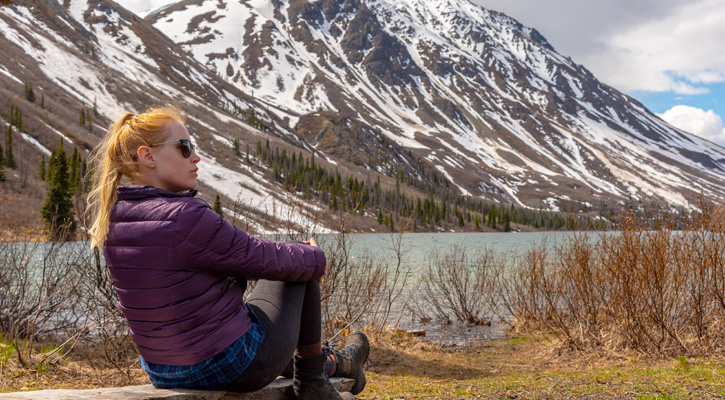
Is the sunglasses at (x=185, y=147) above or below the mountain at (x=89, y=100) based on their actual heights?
below

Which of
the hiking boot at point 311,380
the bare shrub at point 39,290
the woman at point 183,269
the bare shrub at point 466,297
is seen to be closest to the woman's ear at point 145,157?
the woman at point 183,269

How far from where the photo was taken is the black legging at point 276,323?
2.80 meters

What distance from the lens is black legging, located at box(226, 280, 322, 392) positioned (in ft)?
9.20

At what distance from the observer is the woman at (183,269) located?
8.24ft

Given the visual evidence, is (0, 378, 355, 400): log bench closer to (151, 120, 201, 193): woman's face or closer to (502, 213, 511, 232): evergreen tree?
(151, 120, 201, 193): woman's face

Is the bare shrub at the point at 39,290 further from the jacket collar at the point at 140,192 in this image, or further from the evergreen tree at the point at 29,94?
the evergreen tree at the point at 29,94

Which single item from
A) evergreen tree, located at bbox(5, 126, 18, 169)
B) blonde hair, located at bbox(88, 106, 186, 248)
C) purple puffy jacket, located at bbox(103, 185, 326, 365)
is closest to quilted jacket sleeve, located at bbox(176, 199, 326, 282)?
purple puffy jacket, located at bbox(103, 185, 326, 365)

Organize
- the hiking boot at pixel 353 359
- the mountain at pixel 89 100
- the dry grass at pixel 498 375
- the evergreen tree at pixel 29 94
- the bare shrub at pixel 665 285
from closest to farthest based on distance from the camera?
the hiking boot at pixel 353 359 < the dry grass at pixel 498 375 < the bare shrub at pixel 665 285 < the mountain at pixel 89 100 < the evergreen tree at pixel 29 94

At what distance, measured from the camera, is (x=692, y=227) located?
362 inches

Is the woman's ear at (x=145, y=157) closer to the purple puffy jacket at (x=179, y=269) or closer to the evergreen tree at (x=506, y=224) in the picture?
the purple puffy jacket at (x=179, y=269)

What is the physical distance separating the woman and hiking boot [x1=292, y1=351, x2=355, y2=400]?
0.36m

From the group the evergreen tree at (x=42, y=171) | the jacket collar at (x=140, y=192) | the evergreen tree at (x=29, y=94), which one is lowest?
the jacket collar at (x=140, y=192)

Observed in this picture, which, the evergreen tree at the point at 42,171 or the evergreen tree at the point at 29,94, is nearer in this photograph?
the evergreen tree at the point at 42,171

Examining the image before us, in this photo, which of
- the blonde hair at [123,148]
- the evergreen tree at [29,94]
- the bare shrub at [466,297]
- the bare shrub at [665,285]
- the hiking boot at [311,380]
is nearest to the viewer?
the blonde hair at [123,148]
